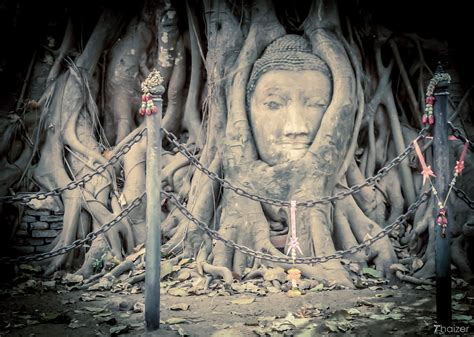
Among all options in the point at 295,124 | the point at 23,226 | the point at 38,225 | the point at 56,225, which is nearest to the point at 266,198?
the point at 295,124

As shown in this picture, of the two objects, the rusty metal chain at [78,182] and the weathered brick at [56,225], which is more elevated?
the rusty metal chain at [78,182]

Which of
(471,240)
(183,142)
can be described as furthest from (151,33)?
(471,240)

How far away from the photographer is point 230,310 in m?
3.95

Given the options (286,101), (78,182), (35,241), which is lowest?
(35,241)

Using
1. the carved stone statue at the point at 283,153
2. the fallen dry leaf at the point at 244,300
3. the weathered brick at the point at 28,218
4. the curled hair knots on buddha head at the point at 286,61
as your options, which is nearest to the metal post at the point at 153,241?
the fallen dry leaf at the point at 244,300

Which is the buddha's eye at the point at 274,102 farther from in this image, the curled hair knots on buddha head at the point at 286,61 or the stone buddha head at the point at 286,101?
the curled hair knots on buddha head at the point at 286,61

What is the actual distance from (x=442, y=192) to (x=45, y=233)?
4.20m

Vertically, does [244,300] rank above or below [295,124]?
below

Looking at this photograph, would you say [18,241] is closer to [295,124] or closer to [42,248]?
[42,248]

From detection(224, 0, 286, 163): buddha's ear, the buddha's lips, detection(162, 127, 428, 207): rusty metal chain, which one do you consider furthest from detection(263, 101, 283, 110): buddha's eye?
detection(162, 127, 428, 207): rusty metal chain

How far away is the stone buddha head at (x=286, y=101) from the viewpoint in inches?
208

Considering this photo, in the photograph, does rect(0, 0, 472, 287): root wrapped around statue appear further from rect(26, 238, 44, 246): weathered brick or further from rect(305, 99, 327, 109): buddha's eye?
rect(26, 238, 44, 246): weathered brick

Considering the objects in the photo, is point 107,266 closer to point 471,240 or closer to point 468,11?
point 471,240

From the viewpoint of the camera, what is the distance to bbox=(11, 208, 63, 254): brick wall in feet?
18.5
